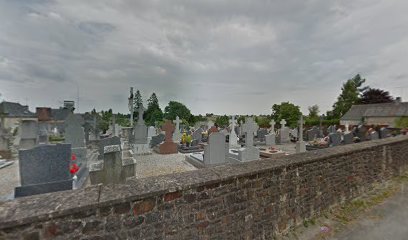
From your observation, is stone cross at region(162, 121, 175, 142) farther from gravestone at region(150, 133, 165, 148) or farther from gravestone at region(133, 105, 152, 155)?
gravestone at region(150, 133, 165, 148)

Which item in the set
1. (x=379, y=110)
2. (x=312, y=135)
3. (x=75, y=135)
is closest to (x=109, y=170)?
(x=75, y=135)

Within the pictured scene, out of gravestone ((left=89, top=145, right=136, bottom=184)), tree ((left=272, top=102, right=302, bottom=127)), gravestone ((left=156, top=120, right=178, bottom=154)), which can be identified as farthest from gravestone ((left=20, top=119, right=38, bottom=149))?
tree ((left=272, top=102, right=302, bottom=127))

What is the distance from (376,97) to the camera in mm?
47781

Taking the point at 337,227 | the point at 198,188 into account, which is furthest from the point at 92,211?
the point at 337,227

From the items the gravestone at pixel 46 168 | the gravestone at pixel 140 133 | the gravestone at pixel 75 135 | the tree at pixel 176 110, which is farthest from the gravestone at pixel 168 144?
the tree at pixel 176 110

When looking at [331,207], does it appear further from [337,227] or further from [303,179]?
[303,179]

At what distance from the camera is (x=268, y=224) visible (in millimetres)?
3266

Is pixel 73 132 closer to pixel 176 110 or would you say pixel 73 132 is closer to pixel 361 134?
pixel 361 134

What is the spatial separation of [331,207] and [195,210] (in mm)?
3421

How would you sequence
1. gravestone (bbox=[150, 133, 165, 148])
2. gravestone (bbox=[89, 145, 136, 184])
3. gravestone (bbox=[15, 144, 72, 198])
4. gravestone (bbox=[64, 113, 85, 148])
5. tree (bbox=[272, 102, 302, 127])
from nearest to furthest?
gravestone (bbox=[15, 144, 72, 198])
gravestone (bbox=[89, 145, 136, 184])
gravestone (bbox=[64, 113, 85, 148])
gravestone (bbox=[150, 133, 165, 148])
tree (bbox=[272, 102, 302, 127])

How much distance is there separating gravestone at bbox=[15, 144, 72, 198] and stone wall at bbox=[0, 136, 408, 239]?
95.2 inches

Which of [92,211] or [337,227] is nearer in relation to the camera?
[92,211]

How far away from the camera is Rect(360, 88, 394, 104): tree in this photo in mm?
47312

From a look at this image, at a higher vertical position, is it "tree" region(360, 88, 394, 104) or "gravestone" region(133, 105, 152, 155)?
"tree" region(360, 88, 394, 104)
